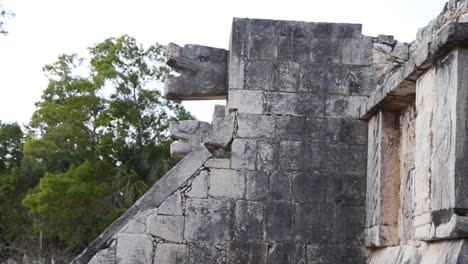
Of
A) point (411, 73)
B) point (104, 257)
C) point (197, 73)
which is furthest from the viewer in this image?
point (197, 73)

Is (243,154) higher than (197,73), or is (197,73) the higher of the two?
(197,73)

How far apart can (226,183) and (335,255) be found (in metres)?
1.17

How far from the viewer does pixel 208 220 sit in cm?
643

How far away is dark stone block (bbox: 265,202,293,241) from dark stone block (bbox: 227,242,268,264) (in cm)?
12

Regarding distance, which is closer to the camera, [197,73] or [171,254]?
[171,254]

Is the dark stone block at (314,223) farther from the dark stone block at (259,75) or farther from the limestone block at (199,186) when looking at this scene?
the dark stone block at (259,75)

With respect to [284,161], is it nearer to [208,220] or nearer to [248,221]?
[248,221]

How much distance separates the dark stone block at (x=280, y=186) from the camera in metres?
6.50

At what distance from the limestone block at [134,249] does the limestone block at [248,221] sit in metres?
0.78

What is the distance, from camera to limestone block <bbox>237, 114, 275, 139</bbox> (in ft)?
21.7

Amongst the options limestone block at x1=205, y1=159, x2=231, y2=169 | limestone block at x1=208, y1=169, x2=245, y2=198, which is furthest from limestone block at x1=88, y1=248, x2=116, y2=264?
limestone block at x1=205, y1=159, x2=231, y2=169

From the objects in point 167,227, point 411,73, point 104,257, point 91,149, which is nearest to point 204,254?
point 167,227

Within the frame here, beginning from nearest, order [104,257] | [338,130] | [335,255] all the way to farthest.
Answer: [104,257]
[335,255]
[338,130]

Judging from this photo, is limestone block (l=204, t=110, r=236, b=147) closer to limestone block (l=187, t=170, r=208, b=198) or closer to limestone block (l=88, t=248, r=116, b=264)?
limestone block (l=187, t=170, r=208, b=198)
